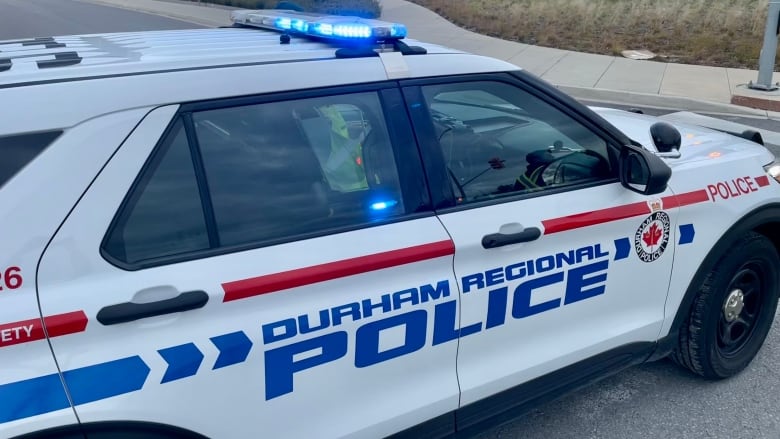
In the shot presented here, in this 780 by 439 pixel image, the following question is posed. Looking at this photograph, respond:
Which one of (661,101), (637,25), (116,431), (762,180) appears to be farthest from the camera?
(637,25)

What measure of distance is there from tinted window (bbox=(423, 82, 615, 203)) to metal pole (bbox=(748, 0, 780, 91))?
827 cm

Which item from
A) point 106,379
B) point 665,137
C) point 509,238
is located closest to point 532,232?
point 509,238

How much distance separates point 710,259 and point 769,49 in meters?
8.04

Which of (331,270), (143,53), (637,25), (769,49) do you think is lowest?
(637,25)

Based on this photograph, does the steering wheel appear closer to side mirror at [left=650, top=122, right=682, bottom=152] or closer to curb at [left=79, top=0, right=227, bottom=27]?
side mirror at [left=650, top=122, right=682, bottom=152]

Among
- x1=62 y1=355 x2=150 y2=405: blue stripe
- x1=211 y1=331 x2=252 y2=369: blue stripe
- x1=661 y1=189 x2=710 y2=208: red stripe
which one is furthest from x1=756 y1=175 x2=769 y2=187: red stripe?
x1=62 y1=355 x2=150 y2=405: blue stripe

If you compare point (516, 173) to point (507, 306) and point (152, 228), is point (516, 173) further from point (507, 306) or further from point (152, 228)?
point (152, 228)

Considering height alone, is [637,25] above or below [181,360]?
below

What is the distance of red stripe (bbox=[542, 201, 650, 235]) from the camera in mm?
2605

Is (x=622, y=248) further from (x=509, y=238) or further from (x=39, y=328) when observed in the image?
(x=39, y=328)

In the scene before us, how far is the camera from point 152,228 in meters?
1.96

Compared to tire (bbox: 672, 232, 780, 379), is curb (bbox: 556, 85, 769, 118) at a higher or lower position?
lower

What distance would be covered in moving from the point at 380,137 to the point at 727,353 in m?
2.23

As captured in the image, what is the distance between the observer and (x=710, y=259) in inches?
122
